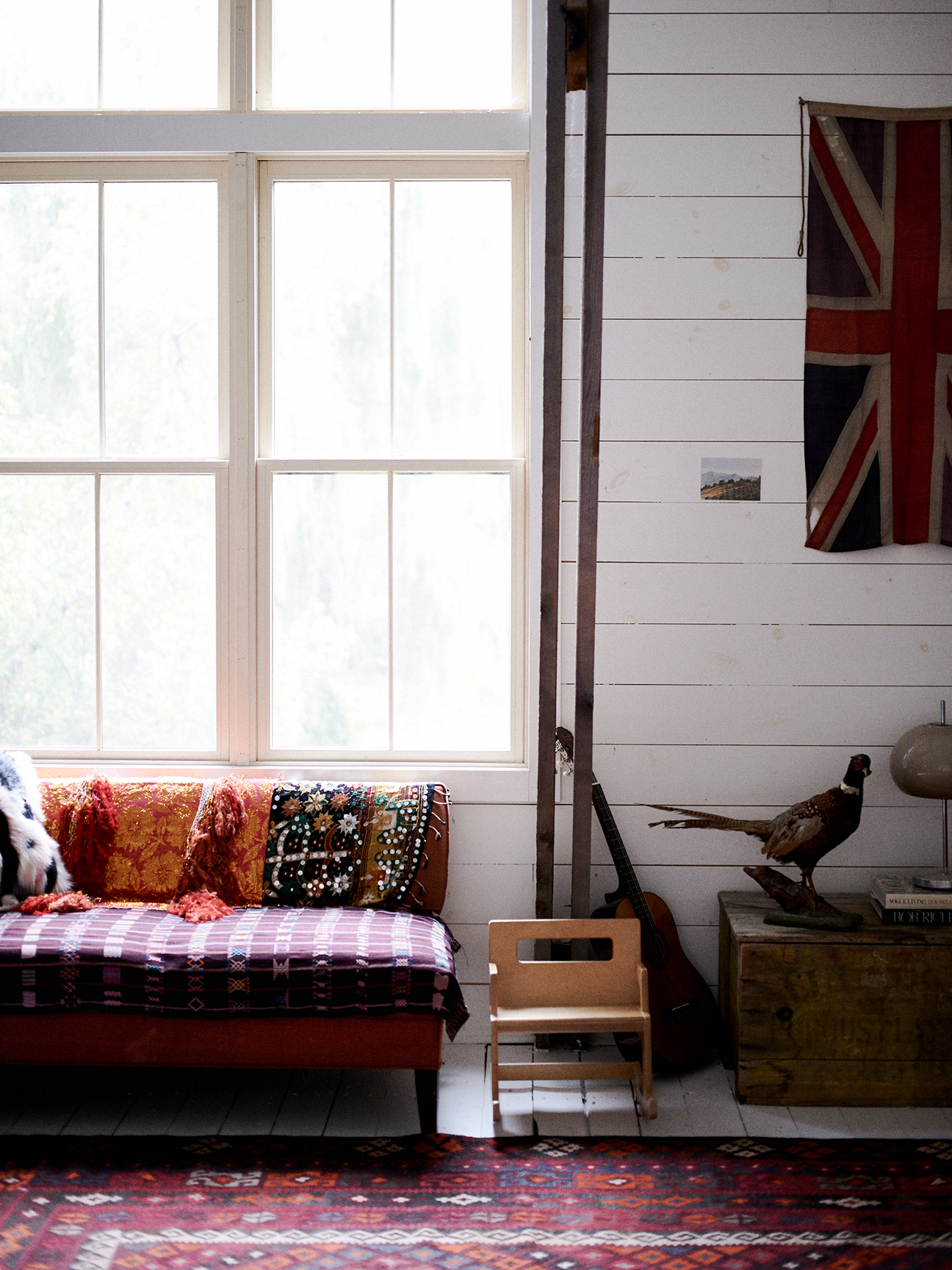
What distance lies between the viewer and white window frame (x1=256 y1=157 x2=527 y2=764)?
3.45 metres

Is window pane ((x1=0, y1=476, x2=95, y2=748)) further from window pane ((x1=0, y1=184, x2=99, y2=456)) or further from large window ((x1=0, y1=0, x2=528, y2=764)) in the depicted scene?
window pane ((x1=0, y1=184, x2=99, y2=456))

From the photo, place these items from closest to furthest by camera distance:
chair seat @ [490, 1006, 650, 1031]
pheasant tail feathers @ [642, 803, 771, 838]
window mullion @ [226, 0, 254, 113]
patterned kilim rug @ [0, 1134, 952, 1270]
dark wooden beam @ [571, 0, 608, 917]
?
patterned kilim rug @ [0, 1134, 952, 1270]
dark wooden beam @ [571, 0, 608, 917]
chair seat @ [490, 1006, 650, 1031]
pheasant tail feathers @ [642, 803, 771, 838]
window mullion @ [226, 0, 254, 113]

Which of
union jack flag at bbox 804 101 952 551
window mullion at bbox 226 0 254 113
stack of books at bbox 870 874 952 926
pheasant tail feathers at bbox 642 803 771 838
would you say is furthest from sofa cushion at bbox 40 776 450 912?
window mullion at bbox 226 0 254 113

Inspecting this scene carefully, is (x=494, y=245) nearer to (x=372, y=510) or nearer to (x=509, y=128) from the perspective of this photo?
(x=509, y=128)

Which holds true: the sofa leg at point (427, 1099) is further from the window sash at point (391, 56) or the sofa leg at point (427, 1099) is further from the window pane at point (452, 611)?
the window sash at point (391, 56)

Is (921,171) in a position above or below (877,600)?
above

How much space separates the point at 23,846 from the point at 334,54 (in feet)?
8.61

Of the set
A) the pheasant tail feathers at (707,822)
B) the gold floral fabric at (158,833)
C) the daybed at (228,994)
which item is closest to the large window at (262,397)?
the gold floral fabric at (158,833)

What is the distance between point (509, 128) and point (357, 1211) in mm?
3047

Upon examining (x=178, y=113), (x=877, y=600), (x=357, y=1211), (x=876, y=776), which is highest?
(x=178, y=113)

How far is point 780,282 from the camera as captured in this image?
3.31 metres

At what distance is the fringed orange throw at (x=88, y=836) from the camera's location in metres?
3.18

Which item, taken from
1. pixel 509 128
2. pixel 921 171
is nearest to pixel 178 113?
pixel 509 128

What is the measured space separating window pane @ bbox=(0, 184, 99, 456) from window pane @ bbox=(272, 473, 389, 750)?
28.5 inches
